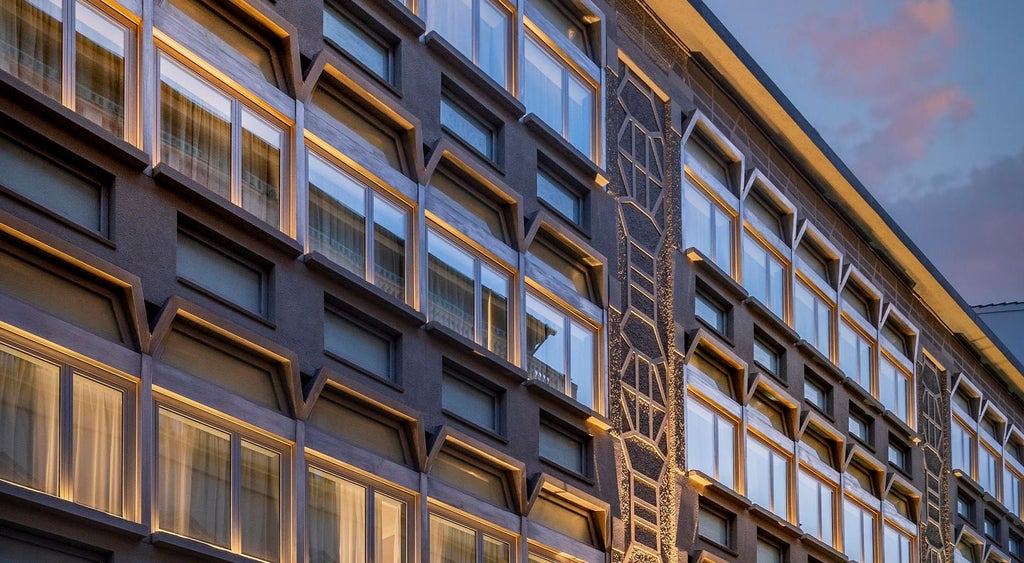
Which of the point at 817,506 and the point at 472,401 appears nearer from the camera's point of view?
the point at 472,401

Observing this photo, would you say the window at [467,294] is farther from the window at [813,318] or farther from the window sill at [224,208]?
the window at [813,318]

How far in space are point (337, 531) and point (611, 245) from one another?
10.3m

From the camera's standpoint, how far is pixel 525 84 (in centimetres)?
2830

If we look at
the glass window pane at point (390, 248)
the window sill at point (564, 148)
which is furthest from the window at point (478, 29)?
the glass window pane at point (390, 248)

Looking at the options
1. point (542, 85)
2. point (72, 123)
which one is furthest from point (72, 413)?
point (542, 85)

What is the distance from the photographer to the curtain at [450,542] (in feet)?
76.7

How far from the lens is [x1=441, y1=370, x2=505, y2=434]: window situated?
2444cm

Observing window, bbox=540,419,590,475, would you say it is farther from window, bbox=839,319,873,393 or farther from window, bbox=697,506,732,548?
window, bbox=839,319,873,393

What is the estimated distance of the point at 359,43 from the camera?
24.0 m

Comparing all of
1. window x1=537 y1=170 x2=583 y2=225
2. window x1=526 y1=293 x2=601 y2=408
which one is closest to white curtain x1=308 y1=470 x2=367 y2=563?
window x1=526 y1=293 x2=601 y2=408

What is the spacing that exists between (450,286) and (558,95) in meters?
5.78

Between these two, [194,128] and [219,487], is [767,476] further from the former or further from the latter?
[194,128]

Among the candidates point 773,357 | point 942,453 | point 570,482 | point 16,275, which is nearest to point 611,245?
point 570,482

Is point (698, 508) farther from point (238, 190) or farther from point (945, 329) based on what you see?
point (945, 329)
